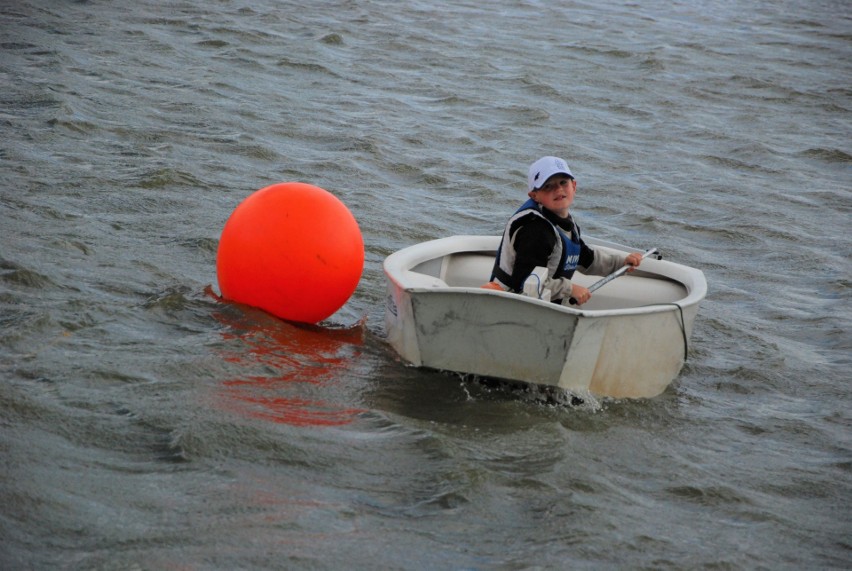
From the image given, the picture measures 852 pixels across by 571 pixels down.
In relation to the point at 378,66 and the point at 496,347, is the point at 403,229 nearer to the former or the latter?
the point at 496,347

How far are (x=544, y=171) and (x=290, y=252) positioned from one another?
1.41 metres

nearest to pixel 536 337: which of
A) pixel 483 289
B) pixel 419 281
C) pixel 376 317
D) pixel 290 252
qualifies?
pixel 483 289

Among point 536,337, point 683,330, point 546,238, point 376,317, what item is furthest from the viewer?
point 376,317

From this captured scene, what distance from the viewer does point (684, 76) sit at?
14.8m

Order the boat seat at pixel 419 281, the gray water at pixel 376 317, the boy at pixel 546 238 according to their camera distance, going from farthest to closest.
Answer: the boy at pixel 546 238 → the boat seat at pixel 419 281 → the gray water at pixel 376 317

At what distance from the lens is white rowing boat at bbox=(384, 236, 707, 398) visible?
5.36 metres

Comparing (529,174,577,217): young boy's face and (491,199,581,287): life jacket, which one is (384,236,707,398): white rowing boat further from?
(529,174,577,217): young boy's face

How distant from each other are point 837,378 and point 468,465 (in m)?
2.89

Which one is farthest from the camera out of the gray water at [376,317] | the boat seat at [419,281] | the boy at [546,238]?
the boy at [546,238]

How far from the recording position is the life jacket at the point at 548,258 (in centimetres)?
607

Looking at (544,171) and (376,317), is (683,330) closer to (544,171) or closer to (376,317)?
(544,171)

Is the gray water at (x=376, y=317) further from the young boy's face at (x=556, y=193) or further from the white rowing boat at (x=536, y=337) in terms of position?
the young boy's face at (x=556, y=193)

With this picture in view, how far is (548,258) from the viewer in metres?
6.07

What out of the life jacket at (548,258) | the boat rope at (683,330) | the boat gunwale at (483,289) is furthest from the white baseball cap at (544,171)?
the boat rope at (683,330)
